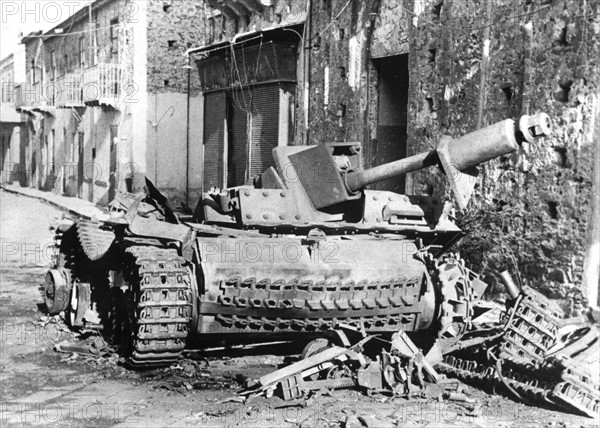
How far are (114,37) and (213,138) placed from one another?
5333mm

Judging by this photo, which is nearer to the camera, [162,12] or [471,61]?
[471,61]

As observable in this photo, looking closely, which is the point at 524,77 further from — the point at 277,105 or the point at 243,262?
the point at 277,105

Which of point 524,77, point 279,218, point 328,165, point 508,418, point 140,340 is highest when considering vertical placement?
point 524,77

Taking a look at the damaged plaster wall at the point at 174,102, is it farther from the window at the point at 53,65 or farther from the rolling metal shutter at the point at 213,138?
the window at the point at 53,65

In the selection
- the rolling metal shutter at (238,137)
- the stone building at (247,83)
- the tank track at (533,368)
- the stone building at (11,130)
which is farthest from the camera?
the stone building at (11,130)

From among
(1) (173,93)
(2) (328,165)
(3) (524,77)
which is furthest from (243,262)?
(1) (173,93)

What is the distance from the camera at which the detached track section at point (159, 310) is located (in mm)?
5887

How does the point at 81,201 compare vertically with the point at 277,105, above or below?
below

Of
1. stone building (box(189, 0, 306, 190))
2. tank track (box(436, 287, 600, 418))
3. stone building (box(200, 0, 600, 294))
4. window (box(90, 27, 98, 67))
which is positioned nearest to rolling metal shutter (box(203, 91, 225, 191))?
stone building (box(189, 0, 306, 190))

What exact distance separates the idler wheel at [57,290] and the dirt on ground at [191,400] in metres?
0.60

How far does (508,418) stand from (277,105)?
10311 millimetres

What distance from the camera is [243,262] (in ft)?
20.5

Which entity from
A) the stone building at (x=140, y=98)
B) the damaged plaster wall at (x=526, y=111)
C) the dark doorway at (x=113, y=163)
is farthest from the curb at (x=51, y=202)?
the damaged plaster wall at (x=526, y=111)

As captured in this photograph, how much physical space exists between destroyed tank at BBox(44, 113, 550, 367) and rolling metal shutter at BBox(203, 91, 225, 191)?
1005 cm
